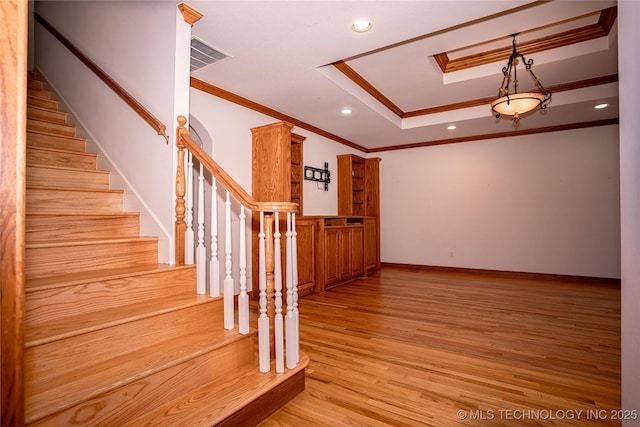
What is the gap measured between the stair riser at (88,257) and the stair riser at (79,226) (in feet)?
1.01

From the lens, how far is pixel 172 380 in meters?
1.53

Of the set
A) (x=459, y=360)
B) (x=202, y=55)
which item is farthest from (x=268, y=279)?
(x=202, y=55)

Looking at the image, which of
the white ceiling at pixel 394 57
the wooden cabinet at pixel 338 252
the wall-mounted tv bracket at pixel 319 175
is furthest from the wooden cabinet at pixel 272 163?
the wall-mounted tv bracket at pixel 319 175

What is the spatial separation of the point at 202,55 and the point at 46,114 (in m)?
1.58

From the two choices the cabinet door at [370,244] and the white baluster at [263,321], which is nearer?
the white baluster at [263,321]

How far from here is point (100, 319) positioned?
5.10ft

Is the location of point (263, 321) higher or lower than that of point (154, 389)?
higher

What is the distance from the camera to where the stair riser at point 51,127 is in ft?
9.21

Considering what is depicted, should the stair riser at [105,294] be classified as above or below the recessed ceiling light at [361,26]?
below

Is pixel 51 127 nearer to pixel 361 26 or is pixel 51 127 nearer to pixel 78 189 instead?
pixel 78 189

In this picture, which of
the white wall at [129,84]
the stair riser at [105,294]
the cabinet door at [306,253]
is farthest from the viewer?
the cabinet door at [306,253]

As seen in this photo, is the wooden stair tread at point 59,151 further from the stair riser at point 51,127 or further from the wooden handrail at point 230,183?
the wooden handrail at point 230,183

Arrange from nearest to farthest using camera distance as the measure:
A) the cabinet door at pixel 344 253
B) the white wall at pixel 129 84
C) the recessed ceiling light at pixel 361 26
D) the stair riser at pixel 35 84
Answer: the white wall at pixel 129 84 < the recessed ceiling light at pixel 361 26 < the stair riser at pixel 35 84 < the cabinet door at pixel 344 253

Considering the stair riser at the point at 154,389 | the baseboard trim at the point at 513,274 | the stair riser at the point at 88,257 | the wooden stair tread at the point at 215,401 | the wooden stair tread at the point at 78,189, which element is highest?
the wooden stair tread at the point at 78,189
